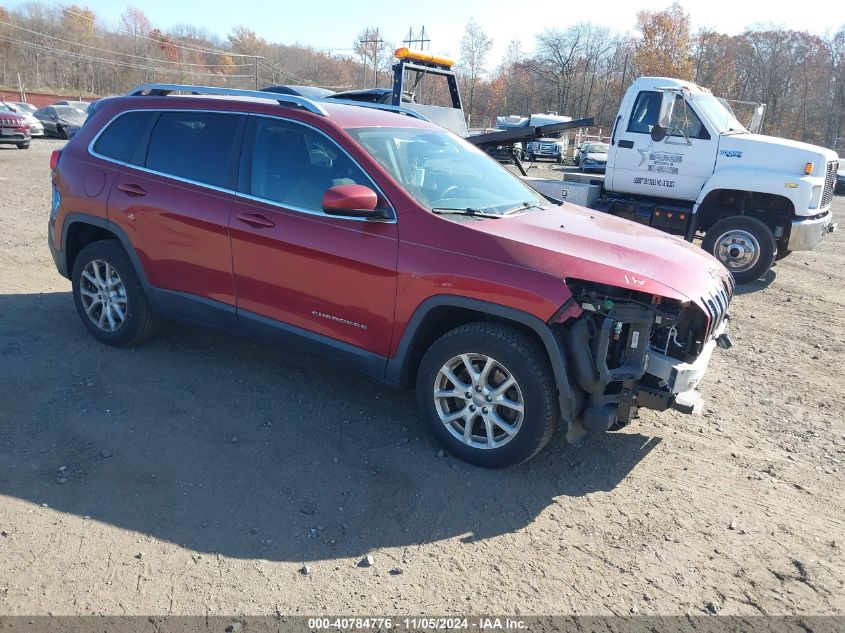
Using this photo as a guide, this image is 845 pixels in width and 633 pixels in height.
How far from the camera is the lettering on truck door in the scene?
29.3 feet

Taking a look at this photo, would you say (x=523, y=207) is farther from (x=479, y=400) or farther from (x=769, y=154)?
(x=769, y=154)

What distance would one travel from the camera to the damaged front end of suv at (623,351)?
3279 mm

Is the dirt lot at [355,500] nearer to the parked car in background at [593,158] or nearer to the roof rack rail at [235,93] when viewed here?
the roof rack rail at [235,93]

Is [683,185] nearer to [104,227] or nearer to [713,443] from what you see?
[713,443]

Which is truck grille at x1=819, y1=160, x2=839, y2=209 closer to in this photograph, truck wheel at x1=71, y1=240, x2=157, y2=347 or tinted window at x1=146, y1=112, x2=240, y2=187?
tinted window at x1=146, y1=112, x2=240, y2=187

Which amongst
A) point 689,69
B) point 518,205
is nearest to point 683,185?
point 518,205

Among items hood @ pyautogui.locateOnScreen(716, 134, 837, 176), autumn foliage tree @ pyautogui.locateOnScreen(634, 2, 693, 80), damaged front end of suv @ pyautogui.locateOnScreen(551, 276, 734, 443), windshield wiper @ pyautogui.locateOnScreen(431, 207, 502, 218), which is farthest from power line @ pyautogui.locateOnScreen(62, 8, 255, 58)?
damaged front end of suv @ pyautogui.locateOnScreen(551, 276, 734, 443)

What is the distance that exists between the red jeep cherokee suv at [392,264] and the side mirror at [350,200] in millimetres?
11

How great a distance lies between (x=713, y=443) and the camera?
4141mm

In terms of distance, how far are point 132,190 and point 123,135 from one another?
1.71ft

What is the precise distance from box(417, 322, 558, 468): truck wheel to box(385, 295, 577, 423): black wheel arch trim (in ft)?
0.26

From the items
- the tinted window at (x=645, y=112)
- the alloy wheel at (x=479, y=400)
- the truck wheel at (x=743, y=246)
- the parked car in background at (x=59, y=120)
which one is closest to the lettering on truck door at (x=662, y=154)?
the tinted window at (x=645, y=112)

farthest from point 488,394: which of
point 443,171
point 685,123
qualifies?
point 685,123

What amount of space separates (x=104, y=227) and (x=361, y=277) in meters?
Answer: 2.36
